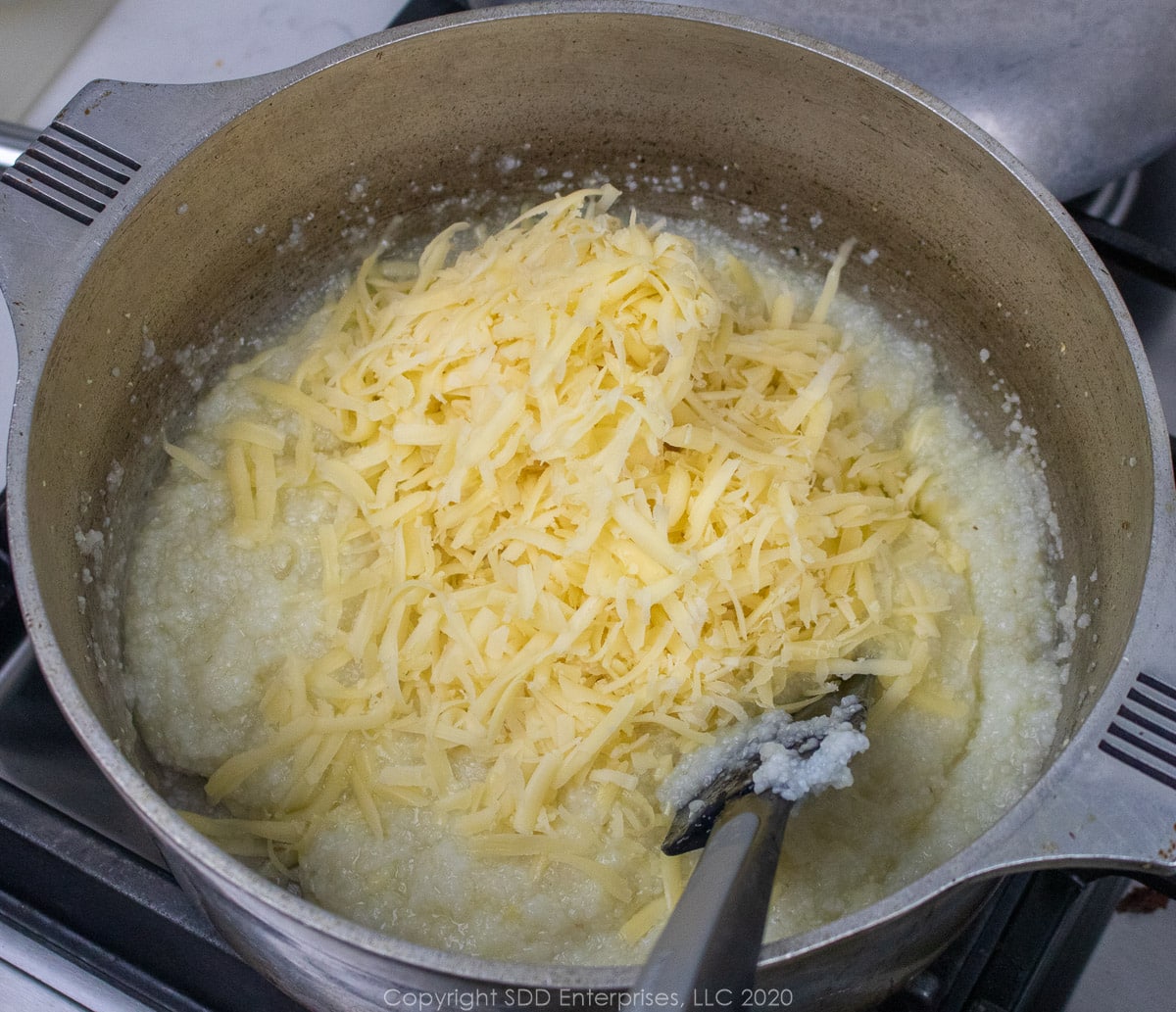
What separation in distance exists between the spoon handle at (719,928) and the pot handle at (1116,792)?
0.42ft

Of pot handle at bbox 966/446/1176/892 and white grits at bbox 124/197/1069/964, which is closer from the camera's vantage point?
pot handle at bbox 966/446/1176/892

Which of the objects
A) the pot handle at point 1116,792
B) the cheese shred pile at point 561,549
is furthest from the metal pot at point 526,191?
the cheese shred pile at point 561,549

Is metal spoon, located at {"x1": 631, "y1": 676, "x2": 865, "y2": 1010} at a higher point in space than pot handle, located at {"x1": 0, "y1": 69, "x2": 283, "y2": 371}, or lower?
lower

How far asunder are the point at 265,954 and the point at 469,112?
2.50ft

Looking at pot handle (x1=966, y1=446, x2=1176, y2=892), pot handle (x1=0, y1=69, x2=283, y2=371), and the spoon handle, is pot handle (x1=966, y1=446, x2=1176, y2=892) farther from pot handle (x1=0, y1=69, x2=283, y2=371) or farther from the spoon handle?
pot handle (x1=0, y1=69, x2=283, y2=371)

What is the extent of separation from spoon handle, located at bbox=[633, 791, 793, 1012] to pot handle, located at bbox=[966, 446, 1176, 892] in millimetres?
129

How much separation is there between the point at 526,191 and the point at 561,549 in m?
0.45

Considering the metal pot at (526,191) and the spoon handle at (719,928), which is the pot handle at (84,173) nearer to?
the metal pot at (526,191)

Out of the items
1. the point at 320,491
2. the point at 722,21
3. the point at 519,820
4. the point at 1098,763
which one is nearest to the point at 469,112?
the point at 722,21

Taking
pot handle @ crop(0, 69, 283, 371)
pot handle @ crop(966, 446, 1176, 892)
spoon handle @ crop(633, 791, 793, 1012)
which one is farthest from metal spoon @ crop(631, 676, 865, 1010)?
pot handle @ crop(0, 69, 283, 371)

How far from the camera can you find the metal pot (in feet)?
1.95

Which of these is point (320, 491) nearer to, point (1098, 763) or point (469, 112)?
point (469, 112)

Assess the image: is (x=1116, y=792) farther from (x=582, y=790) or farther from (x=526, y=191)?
(x=526, y=191)

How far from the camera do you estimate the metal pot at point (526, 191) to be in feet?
1.95
